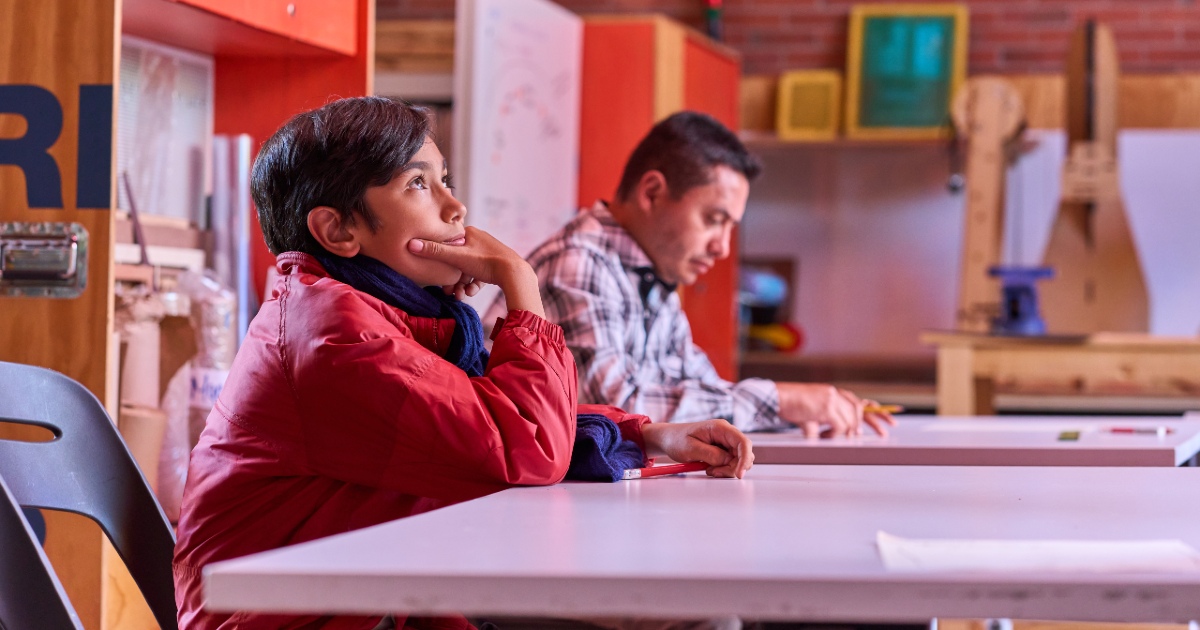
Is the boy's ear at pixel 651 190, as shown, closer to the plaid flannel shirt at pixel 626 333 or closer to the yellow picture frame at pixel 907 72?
the plaid flannel shirt at pixel 626 333

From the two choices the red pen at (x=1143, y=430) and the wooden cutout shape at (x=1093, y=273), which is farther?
the wooden cutout shape at (x=1093, y=273)

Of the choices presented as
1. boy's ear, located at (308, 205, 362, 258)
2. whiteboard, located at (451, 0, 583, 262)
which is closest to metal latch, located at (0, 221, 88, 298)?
boy's ear, located at (308, 205, 362, 258)

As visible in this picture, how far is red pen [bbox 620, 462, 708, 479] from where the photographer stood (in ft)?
4.66

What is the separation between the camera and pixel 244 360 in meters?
1.28

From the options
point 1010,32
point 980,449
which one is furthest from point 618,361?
point 1010,32

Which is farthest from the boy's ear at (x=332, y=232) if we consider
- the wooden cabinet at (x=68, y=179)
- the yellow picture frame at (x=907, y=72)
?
the yellow picture frame at (x=907, y=72)

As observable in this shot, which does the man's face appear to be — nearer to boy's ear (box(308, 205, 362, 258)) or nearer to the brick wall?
boy's ear (box(308, 205, 362, 258))

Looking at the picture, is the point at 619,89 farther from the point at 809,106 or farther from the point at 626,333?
the point at 626,333

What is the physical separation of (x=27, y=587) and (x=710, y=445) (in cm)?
73

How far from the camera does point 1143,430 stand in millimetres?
2145

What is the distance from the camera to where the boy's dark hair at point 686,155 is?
249 centimetres

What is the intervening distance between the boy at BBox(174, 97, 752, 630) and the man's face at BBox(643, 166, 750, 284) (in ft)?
3.50

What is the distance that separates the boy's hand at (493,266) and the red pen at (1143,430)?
46.5 inches

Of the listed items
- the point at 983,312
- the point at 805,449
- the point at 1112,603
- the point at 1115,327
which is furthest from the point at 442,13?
the point at 1112,603
